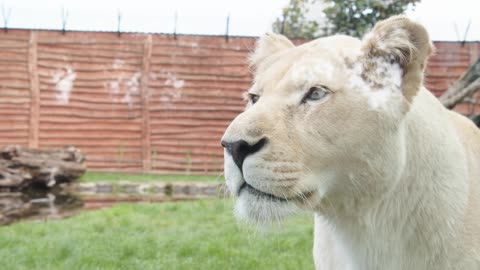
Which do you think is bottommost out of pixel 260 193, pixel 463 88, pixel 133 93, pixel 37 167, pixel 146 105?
pixel 37 167

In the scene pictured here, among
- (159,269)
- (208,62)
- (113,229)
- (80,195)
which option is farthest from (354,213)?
(208,62)

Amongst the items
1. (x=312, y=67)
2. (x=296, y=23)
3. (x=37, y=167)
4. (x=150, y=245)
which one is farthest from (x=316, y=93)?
(x=296, y=23)

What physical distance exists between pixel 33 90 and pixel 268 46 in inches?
439

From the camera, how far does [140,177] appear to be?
12.2 m

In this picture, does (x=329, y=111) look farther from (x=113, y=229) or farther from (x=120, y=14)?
(x=120, y=14)

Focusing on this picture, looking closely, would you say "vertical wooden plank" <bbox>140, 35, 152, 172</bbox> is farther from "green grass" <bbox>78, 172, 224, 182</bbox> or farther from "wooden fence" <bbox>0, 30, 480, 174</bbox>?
"green grass" <bbox>78, 172, 224, 182</bbox>

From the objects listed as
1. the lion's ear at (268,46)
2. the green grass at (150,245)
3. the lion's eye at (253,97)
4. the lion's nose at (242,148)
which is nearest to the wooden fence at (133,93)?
the green grass at (150,245)

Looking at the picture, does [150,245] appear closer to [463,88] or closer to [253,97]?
[253,97]

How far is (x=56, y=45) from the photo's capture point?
12.8 meters

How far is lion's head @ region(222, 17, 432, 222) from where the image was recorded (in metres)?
1.71

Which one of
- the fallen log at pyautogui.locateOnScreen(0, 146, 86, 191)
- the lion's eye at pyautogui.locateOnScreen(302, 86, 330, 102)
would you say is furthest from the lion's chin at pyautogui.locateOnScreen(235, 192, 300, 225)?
the fallen log at pyautogui.locateOnScreen(0, 146, 86, 191)

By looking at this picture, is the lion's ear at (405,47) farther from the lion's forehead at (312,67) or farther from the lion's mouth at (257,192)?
the lion's mouth at (257,192)

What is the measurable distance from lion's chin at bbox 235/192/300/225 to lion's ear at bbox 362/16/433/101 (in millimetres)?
433

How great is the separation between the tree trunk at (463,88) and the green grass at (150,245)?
1989 millimetres
